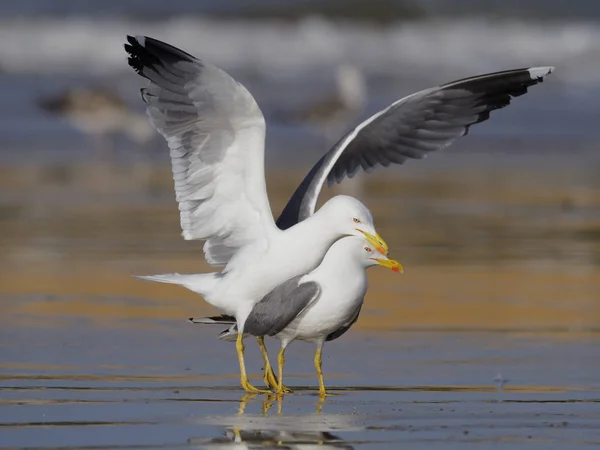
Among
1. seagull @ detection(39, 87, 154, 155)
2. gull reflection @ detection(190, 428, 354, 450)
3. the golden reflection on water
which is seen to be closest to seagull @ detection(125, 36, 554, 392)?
gull reflection @ detection(190, 428, 354, 450)

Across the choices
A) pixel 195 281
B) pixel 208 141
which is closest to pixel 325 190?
pixel 195 281

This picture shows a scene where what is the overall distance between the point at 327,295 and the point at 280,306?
256mm

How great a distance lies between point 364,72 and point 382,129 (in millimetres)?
20051

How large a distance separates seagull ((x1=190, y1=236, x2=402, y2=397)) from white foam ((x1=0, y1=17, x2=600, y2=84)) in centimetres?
2104

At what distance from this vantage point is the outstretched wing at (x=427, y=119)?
936 centimetres

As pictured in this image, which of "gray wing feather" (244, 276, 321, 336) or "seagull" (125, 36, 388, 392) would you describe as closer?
"gray wing feather" (244, 276, 321, 336)

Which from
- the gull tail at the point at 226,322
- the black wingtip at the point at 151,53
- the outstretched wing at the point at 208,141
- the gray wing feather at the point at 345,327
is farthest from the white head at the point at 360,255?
the black wingtip at the point at 151,53

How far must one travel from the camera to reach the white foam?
30.3 m

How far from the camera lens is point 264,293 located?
7910 mm

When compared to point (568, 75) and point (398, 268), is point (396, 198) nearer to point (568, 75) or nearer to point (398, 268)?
point (398, 268)

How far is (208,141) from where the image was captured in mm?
8039

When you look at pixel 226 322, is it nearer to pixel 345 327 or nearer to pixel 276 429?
pixel 345 327

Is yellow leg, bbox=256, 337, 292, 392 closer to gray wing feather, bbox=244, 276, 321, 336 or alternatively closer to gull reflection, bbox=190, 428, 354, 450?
gray wing feather, bbox=244, 276, 321, 336

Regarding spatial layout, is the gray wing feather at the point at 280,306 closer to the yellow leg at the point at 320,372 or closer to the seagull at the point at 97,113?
the yellow leg at the point at 320,372
